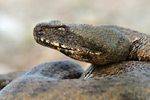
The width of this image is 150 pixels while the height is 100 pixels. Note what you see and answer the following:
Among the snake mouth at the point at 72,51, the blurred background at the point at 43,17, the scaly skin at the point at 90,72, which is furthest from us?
the blurred background at the point at 43,17

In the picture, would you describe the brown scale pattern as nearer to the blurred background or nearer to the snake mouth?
the snake mouth

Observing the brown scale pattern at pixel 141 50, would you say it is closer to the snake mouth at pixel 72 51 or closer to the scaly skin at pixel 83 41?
the scaly skin at pixel 83 41

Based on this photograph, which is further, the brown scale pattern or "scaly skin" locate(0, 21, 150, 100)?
the brown scale pattern

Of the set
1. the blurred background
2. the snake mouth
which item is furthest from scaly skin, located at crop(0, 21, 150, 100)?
the blurred background

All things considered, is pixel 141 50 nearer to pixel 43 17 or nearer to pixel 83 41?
pixel 83 41

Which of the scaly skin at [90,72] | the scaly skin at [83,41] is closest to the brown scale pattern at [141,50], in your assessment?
the scaly skin at [90,72]

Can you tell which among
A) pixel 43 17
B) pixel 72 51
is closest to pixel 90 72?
pixel 72 51

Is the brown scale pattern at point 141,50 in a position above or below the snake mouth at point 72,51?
above

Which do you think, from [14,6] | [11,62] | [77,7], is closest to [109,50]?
[11,62]

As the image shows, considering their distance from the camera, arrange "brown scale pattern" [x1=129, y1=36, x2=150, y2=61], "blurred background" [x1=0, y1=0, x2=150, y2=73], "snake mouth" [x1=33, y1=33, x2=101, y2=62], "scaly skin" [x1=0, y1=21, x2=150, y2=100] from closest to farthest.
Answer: "scaly skin" [x1=0, y1=21, x2=150, y2=100]
"snake mouth" [x1=33, y1=33, x2=101, y2=62]
"brown scale pattern" [x1=129, y1=36, x2=150, y2=61]
"blurred background" [x1=0, y1=0, x2=150, y2=73]
